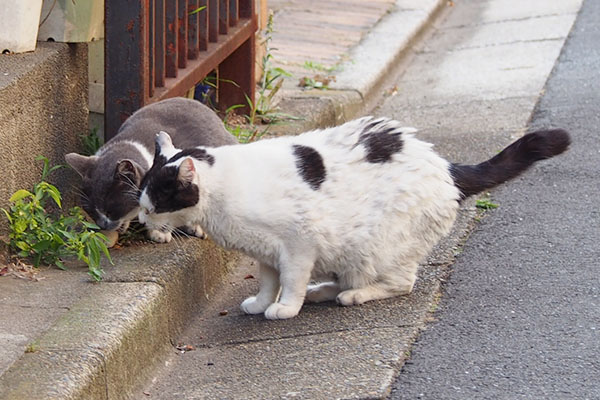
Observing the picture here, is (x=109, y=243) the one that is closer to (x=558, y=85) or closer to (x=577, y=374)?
(x=577, y=374)

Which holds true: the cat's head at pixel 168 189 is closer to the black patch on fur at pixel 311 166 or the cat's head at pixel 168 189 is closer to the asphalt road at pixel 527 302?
the black patch on fur at pixel 311 166

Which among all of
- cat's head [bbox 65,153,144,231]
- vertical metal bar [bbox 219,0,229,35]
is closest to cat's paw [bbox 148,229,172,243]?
cat's head [bbox 65,153,144,231]

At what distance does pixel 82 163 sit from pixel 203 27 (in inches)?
47.7

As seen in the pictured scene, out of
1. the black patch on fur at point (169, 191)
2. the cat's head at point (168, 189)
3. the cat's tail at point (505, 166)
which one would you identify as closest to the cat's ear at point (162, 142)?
the cat's head at point (168, 189)

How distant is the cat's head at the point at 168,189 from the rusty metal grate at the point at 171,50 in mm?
566

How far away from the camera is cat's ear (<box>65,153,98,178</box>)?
411 cm

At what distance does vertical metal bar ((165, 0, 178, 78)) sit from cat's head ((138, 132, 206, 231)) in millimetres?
936

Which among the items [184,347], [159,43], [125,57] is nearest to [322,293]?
[184,347]

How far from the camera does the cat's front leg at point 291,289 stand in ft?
12.0

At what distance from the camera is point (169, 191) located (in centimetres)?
358

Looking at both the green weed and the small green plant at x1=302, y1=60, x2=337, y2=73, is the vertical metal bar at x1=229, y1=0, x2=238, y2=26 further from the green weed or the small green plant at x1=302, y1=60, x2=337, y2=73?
the green weed

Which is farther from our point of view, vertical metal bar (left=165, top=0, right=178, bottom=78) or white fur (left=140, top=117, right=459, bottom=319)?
vertical metal bar (left=165, top=0, right=178, bottom=78)

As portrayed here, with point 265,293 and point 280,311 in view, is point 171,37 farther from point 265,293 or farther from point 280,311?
point 280,311

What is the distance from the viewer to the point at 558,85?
665 cm
